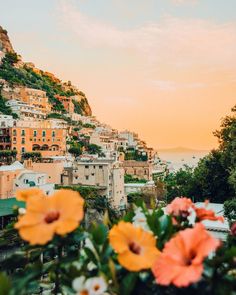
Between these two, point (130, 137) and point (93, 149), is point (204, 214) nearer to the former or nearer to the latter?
Answer: point (93, 149)

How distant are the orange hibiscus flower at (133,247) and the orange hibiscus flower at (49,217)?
125 mm

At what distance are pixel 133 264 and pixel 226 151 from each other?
633 inches

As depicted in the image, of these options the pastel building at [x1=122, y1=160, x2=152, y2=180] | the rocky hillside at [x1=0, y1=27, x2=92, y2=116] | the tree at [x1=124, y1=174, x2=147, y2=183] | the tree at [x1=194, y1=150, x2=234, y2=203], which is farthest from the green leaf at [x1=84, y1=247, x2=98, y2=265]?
the rocky hillside at [x1=0, y1=27, x2=92, y2=116]

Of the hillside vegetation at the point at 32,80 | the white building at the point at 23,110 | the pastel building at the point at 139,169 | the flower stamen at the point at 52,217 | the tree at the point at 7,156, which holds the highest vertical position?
the hillside vegetation at the point at 32,80

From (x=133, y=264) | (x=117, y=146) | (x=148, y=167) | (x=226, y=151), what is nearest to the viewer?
(x=133, y=264)

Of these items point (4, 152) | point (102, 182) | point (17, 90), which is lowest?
point (102, 182)

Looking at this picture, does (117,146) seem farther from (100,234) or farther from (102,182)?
(100,234)

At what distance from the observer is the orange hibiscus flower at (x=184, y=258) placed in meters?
0.95

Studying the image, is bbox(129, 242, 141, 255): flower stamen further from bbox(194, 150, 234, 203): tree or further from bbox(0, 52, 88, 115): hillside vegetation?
bbox(0, 52, 88, 115): hillside vegetation

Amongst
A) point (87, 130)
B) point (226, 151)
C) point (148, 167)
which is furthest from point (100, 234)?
point (87, 130)

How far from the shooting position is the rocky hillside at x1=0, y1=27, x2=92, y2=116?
235ft

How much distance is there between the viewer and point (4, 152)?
39.5 metres

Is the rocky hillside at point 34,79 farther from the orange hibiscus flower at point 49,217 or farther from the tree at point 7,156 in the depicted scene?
the orange hibiscus flower at point 49,217

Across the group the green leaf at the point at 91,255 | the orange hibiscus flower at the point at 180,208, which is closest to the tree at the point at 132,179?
the orange hibiscus flower at the point at 180,208
